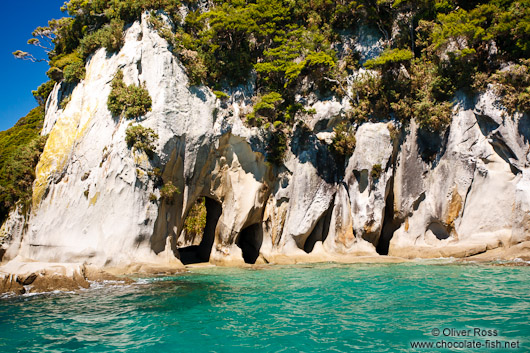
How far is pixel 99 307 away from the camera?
11.6 metres

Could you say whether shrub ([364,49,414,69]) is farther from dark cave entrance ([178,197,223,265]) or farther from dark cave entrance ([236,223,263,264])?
dark cave entrance ([178,197,223,265])

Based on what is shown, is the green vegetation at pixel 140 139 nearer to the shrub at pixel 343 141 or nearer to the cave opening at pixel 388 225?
the shrub at pixel 343 141

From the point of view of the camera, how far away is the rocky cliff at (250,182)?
21875 millimetres

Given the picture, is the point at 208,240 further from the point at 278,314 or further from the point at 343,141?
the point at 278,314

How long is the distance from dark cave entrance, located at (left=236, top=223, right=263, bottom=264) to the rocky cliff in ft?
0.45

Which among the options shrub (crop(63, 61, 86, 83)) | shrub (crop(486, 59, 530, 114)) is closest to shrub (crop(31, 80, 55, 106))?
shrub (crop(63, 61, 86, 83))

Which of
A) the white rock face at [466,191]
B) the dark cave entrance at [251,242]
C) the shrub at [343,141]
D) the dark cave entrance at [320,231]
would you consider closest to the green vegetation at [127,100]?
the dark cave entrance at [251,242]

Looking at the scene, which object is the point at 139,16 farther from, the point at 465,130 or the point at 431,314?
the point at 431,314

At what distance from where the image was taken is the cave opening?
2555 cm

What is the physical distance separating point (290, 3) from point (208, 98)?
10503mm

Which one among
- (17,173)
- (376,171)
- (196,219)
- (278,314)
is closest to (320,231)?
(376,171)

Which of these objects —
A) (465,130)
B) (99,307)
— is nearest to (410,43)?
(465,130)

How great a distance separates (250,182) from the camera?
2653cm

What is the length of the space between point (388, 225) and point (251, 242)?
10080 mm
